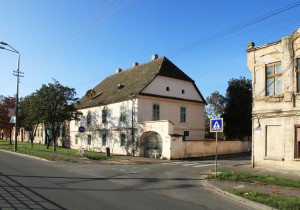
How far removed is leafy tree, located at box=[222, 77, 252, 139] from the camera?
4331 cm

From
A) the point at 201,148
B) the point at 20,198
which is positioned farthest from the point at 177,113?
the point at 20,198

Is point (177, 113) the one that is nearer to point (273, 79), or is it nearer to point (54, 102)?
point (54, 102)

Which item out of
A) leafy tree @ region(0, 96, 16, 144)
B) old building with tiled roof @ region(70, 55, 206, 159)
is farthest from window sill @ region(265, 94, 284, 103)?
leafy tree @ region(0, 96, 16, 144)

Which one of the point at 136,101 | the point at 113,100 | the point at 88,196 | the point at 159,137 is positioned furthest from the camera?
the point at 113,100

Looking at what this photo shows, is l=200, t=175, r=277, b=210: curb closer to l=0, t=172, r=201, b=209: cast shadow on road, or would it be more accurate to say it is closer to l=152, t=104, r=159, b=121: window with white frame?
l=0, t=172, r=201, b=209: cast shadow on road

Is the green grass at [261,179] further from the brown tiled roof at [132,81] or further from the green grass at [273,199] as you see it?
the brown tiled roof at [132,81]

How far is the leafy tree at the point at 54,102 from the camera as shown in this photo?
34531 mm

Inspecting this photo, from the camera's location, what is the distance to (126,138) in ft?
113

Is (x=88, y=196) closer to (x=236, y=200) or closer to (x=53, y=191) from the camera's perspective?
(x=53, y=191)

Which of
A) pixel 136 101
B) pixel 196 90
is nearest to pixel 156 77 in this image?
pixel 136 101

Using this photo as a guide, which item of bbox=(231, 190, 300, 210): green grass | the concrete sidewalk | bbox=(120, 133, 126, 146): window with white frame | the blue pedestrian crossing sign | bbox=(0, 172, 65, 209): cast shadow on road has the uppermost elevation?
the blue pedestrian crossing sign

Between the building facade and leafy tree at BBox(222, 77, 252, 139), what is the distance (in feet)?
75.9

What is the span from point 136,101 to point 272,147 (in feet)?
54.4

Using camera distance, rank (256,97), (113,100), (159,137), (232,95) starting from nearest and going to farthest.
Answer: (256,97)
(159,137)
(113,100)
(232,95)
